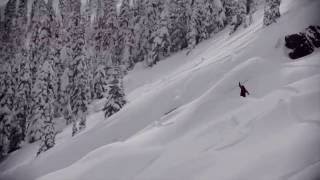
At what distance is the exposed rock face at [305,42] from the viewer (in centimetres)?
2310

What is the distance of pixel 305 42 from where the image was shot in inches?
917

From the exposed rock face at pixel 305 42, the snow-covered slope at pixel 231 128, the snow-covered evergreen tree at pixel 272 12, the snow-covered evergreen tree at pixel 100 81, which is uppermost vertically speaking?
the snow-covered evergreen tree at pixel 272 12

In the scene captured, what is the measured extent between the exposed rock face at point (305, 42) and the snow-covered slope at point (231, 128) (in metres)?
0.59

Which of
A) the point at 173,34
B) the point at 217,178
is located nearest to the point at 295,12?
the point at 217,178

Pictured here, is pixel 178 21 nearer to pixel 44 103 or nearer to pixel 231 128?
pixel 44 103

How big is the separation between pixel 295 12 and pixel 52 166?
20.5m

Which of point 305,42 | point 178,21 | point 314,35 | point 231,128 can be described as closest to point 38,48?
point 178,21

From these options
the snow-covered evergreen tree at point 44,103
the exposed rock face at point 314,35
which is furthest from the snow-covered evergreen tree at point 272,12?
the snow-covered evergreen tree at point 44,103

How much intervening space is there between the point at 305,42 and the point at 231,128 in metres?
9.43

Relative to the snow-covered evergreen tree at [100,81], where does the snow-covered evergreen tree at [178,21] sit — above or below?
above

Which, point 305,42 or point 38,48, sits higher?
point 38,48

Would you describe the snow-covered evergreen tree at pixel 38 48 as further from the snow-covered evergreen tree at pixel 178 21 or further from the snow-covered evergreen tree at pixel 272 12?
the snow-covered evergreen tree at pixel 272 12

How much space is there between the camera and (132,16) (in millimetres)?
60375

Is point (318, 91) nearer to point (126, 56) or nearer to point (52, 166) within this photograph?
point (52, 166)
